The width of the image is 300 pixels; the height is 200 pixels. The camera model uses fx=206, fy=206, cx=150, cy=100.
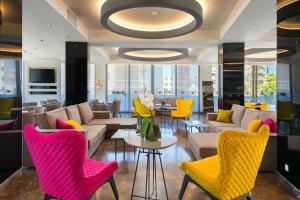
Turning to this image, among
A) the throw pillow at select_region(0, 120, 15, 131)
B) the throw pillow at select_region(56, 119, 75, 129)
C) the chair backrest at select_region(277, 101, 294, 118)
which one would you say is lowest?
the throw pillow at select_region(56, 119, 75, 129)

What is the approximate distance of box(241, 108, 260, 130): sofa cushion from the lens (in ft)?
14.0

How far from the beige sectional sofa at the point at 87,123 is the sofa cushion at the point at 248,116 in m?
2.58

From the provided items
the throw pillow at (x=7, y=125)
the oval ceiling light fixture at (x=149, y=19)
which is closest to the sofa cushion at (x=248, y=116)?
the oval ceiling light fixture at (x=149, y=19)

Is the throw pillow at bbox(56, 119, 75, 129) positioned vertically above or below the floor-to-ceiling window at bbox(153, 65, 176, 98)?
below

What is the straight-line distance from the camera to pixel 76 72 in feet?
21.7

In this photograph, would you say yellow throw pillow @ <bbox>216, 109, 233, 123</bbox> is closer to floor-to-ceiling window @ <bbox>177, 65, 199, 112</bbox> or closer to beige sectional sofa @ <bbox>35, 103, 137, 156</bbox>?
beige sectional sofa @ <bbox>35, 103, 137, 156</bbox>

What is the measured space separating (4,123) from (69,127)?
3.02 ft

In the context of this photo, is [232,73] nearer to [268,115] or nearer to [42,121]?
[268,115]

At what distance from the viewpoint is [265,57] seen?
10.3m

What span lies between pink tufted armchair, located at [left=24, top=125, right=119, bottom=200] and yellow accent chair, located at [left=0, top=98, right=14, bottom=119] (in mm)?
1361

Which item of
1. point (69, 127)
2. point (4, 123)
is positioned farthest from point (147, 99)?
point (4, 123)

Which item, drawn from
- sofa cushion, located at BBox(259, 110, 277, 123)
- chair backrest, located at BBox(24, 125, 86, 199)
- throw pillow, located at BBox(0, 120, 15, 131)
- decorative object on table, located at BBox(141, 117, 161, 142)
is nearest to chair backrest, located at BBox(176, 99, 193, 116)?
sofa cushion, located at BBox(259, 110, 277, 123)

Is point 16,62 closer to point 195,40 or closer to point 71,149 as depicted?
point 71,149

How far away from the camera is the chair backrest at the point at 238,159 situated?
1730mm
